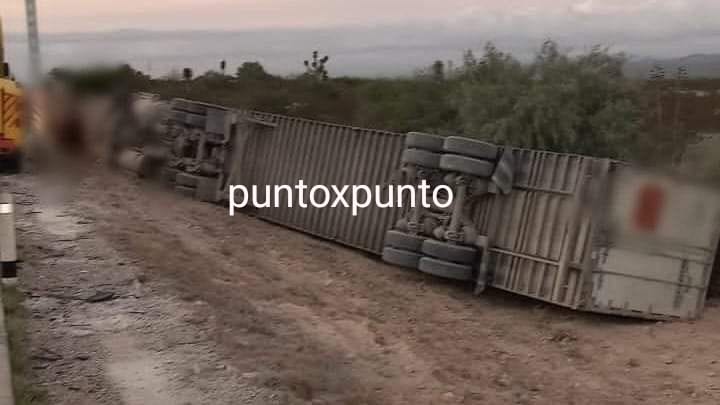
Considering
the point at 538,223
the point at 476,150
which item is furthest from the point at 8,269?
the point at 538,223

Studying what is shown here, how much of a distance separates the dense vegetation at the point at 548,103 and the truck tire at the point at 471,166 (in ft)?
10.8

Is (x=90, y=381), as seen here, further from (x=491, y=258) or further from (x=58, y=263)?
(x=491, y=258)

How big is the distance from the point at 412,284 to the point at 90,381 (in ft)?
17.6

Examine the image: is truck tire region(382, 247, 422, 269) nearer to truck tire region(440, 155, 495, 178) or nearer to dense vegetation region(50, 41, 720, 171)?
truck tire region(440, 155, 495, 178)

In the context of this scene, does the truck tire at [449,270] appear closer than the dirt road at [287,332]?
No

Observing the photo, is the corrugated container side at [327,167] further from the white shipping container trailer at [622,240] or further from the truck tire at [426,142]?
the white shipping container trailer at [622,240]

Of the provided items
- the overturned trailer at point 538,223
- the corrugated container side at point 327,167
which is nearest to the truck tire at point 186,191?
the overturned trailer at point 538,223

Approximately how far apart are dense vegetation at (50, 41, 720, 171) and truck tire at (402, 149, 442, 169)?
3.47 m

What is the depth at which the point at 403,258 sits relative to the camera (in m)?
10.7

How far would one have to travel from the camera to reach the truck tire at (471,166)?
10.2 meters

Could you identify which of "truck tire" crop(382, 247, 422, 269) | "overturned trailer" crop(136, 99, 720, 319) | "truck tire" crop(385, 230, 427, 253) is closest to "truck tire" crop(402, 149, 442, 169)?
"overturned trailer" crop(136, 99, 720, 319)

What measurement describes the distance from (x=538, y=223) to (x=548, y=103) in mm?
5761

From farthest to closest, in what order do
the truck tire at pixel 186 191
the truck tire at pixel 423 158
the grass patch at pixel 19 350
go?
the truck tire at pixel 186 191
the truck tire at pixel 423 158
the grass patch at pixel 19 350

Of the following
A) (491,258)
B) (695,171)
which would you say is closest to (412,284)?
(491,258)
